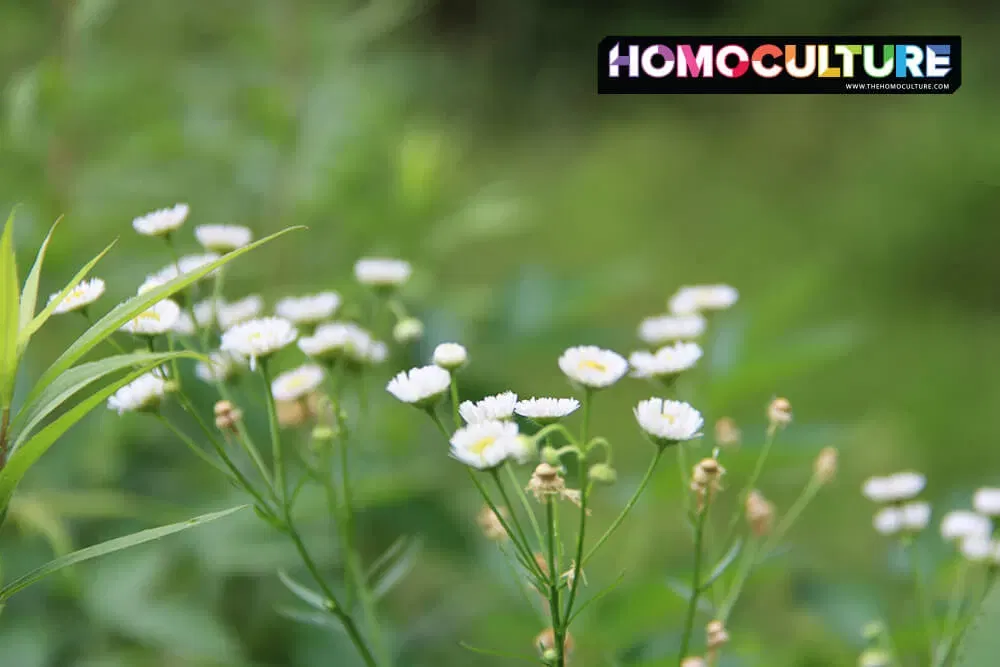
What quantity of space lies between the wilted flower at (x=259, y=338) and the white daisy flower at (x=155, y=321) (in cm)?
2

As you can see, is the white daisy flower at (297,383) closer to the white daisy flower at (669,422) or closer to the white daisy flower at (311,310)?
the white daisy flower at (311,310)

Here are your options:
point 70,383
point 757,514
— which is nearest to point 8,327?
point 70,383

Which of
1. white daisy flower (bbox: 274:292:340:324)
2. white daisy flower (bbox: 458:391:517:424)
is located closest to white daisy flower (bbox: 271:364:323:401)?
white daisy flower (bbox: 274:292:340:324)

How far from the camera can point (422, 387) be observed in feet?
1.18

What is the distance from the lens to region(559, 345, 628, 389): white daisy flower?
350 mm

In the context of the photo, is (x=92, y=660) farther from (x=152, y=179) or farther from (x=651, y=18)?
(x=651, y=18)

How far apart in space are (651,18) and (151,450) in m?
2.14

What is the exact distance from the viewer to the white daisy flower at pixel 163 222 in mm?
452

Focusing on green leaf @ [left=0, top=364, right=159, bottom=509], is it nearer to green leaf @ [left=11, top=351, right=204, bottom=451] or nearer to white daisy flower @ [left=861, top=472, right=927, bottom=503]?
green leaf @ [left=11, top=351, right=204, bottom=451]

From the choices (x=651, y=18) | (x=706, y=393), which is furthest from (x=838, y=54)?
(x=651, y=18)

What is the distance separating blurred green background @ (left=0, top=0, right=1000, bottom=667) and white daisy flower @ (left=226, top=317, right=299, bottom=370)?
19 centimetres

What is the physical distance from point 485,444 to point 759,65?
1.44ft

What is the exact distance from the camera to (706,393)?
0.70 metres

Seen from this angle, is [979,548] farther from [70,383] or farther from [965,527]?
[70,383]
